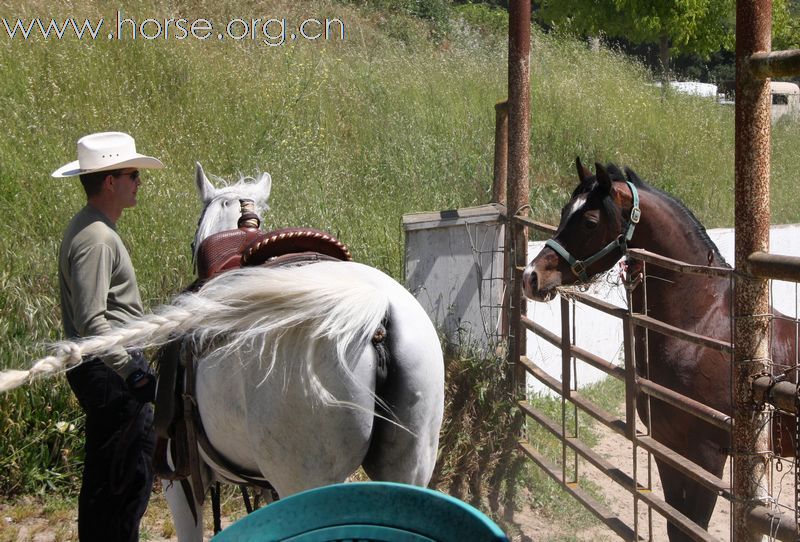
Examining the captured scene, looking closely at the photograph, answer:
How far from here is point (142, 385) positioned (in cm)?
332

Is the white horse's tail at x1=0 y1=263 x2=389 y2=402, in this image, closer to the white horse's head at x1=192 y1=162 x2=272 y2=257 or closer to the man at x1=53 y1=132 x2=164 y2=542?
the man at x1=53 y1=132 x2=164 y2=542

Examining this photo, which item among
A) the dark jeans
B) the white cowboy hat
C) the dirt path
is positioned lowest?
the dirt path

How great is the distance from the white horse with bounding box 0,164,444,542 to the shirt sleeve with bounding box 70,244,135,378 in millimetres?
274

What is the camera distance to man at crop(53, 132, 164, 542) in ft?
10.5

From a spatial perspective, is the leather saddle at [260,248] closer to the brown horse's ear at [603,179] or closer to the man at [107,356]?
the man at [107,356]

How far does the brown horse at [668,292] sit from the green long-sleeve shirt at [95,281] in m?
2.00

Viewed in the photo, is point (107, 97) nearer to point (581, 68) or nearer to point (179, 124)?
point (179, 124)

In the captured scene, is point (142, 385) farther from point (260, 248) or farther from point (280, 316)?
point (280, 316)

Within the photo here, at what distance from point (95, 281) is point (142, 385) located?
1.48ft

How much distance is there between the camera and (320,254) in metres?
3.26

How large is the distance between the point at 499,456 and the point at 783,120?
12679mm

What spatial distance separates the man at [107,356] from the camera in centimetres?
321

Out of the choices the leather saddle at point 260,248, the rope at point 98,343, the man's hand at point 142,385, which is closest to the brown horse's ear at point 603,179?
the leather saddle at point 260,248

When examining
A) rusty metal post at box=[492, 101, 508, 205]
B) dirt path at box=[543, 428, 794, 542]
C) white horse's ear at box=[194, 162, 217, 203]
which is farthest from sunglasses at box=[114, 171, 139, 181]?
dirt path at box=[543, 428, 794, 542]
